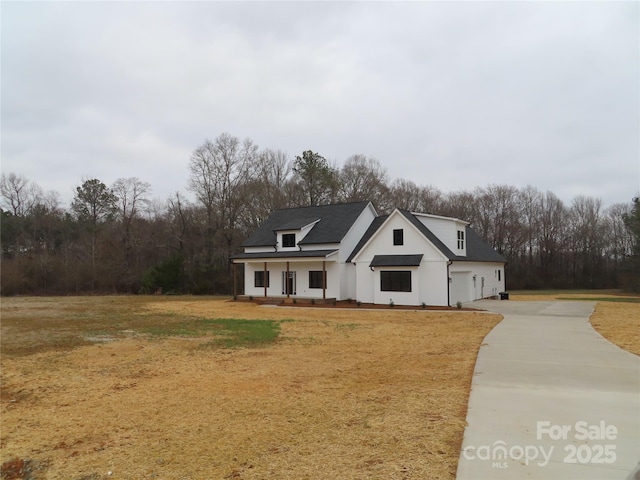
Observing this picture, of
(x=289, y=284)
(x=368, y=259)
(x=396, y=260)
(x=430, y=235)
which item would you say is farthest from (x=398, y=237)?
(x=289, y=284)

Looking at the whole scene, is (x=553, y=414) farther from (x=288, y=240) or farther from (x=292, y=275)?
(x=288, y=240)

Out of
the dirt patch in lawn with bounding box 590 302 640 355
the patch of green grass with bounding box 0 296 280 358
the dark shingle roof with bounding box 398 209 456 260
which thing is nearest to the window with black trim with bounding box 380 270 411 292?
the dark shingle roof with bounding box 398 209 456 260

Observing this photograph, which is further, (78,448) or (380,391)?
(380,391)

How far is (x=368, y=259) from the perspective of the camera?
2764cm

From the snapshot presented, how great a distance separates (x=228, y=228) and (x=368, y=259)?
2052cm

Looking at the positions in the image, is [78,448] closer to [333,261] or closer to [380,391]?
[380,391]

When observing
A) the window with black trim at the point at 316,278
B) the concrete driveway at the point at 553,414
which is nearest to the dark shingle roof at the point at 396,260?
the window with black trim at the point at 316,278

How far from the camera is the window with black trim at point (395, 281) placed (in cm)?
2573

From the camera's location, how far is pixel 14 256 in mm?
43438

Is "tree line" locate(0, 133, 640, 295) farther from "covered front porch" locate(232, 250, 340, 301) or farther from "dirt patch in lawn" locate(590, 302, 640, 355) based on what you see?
"dirt patch in lawn" locate(590, 302, 640, 355)

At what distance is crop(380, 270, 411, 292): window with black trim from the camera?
2573cm

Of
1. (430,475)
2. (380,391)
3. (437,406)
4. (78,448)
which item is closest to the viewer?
(430,475)

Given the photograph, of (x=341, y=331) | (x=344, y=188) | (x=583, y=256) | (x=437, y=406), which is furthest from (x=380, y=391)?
(x=583, y=256)

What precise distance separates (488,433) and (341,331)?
10.4 m
